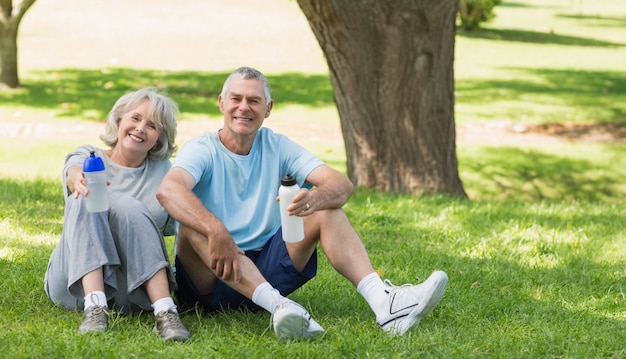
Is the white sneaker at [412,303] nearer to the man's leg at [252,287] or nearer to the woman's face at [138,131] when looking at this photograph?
the man's leg at [252,287]

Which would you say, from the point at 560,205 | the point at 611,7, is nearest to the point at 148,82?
the point at 560,205

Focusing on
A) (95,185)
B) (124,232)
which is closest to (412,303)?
(124,232)

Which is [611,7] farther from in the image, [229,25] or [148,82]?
[148,82]

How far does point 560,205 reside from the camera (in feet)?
25.4

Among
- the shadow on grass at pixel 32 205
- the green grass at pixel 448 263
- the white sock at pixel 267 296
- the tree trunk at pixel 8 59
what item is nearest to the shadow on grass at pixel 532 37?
the green grass at pixel 448 263

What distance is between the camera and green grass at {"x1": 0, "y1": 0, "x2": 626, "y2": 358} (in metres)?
3.71

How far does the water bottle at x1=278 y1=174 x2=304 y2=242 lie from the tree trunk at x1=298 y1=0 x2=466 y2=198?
4104 millimetres

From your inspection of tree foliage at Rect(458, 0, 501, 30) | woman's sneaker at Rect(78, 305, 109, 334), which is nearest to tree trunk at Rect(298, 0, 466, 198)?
woman's sneaker at Rect(78, 305, 109, 334)

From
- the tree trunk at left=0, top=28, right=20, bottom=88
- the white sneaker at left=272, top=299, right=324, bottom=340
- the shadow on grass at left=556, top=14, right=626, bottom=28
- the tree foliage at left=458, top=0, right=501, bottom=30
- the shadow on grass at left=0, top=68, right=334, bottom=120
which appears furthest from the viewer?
the shadow on grass at left=556, top=14, right=626, bottom=28

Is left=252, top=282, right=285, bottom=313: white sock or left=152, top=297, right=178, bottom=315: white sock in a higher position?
left=252, top=282, right=285, bottom=313: white sock

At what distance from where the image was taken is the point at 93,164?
12.3ft

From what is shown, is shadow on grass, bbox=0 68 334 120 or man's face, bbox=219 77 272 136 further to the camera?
shadow on grass, bbox=0 68 334 120

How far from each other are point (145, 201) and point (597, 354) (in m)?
2.06

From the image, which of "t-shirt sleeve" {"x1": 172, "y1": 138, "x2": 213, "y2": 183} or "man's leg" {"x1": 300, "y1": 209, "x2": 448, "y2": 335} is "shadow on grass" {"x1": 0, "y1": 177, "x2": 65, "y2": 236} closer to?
"t-shirt sleeve" {"x1": 172, "y1": 138, "x2": 213, "y2": 183}
